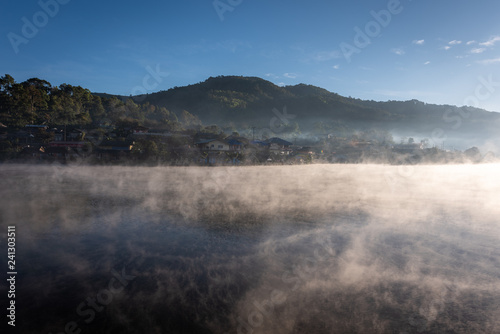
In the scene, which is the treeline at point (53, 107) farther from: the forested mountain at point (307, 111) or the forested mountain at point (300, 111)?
the forested mountain at point (307, 111)

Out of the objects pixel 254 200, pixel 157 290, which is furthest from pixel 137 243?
pixel 254 200

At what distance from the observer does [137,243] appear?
8422 millimetres

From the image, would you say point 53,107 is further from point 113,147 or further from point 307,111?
point 307,111

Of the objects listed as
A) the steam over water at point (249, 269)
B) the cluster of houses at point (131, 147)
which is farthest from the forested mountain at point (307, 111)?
the steam over water at point (249, 269)

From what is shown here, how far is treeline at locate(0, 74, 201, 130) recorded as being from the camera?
42.9m

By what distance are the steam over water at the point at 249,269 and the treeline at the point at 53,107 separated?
1543 inches

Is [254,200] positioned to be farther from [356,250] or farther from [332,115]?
[332,115]

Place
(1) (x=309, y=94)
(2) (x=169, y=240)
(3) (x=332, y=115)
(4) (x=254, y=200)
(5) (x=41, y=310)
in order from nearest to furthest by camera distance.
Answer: (5) (x=41, y=310) < (2) (x=169, y=240) < (4) (x=254, y=200) < (3) (x=332, y=115) < (1) (x=309, y=94)

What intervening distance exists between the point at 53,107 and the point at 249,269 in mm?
55293

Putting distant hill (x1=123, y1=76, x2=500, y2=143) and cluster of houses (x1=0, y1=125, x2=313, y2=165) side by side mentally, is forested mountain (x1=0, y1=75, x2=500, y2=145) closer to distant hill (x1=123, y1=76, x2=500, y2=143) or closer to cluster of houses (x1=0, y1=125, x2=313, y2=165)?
distant hill (x1=123, y1=76, x2=500, y2=143)

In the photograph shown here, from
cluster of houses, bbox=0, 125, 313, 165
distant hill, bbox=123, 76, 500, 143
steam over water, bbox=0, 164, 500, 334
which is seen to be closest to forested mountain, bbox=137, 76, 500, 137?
distant hill, bbox=123, 76, 500, 143

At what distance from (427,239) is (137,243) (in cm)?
996

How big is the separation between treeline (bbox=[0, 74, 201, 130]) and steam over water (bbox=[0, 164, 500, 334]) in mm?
39190

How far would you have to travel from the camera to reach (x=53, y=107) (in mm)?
47719
